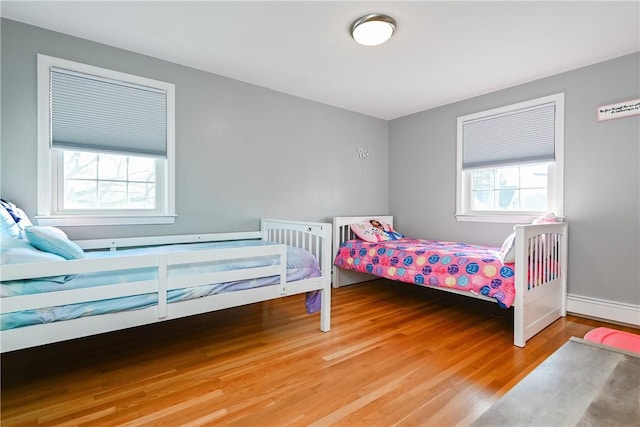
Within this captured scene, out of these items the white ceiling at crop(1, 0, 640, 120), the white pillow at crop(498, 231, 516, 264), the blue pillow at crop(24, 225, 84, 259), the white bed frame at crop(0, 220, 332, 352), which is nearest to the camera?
the white bed frame at crop(0, 220, 332, 352)

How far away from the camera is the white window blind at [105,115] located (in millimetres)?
2182

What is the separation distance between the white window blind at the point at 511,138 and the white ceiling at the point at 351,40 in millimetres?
329

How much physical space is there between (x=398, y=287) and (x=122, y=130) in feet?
10.1

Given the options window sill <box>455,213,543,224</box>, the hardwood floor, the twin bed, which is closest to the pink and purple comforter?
the twin bed

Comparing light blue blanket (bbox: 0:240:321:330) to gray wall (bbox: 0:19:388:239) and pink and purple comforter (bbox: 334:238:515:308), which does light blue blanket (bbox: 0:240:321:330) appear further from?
pink and purple comforter (bbox: 334:238:515:308)

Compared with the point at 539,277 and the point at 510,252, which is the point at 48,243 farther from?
the point at 539,277

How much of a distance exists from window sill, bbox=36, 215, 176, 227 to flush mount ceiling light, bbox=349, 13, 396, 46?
1.95m

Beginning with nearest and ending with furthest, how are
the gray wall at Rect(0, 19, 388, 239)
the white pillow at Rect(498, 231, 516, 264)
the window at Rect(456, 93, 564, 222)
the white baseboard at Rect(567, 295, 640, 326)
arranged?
1. the gray wall at Rect(0, 19, 388, 239)
2. the white pillow at Rect(498, 231, 516, 264)
3. the white baseboard at Rect(567, 295, 640, 326)
4. the window at Rect(456, 93, 564, 222)

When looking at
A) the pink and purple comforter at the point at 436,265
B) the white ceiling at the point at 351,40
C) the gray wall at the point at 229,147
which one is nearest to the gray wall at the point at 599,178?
the white ceiling at the point at 351,40

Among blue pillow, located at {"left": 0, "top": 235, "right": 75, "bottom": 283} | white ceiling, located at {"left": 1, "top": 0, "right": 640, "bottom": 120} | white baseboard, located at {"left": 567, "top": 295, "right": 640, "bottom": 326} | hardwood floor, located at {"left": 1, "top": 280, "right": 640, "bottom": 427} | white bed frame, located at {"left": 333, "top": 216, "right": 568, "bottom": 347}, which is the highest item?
white ceiling, located at {"left": 1, "top": 0, "right": 640, "bottom": 120}

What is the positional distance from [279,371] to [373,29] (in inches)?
83.7

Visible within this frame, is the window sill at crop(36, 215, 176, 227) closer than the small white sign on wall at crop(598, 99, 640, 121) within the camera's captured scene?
Yes

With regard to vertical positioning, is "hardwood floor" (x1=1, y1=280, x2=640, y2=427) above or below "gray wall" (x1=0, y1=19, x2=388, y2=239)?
below

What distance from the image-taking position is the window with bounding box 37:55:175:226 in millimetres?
2152
